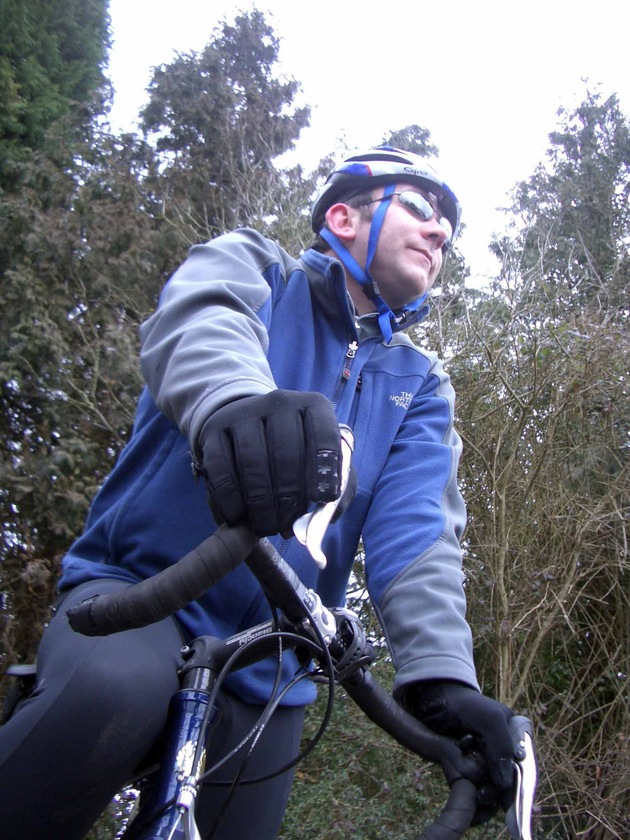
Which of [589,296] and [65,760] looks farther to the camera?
[589,296]

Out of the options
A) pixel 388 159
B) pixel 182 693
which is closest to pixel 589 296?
pixel 388 159

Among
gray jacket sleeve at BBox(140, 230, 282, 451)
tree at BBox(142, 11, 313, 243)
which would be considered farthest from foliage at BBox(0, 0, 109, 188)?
gray jacket sleeve at BBox(140, 230, 282, 451)

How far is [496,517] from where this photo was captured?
6535 millimetres

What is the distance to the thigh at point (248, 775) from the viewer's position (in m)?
1.76

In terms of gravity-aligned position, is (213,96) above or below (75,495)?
above

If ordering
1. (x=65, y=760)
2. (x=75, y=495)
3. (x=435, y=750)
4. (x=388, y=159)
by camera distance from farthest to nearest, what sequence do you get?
(x=75, y=495) < (x=388, y=159) < (x=435, y=750) < (x=65, y=760)

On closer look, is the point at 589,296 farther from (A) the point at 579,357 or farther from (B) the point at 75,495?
(B) the point at 75,495

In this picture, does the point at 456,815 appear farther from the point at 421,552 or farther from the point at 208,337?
the point at 208,337

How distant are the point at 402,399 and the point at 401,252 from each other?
0.42m

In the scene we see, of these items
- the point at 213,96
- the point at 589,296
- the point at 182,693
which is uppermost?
the point at 213,96

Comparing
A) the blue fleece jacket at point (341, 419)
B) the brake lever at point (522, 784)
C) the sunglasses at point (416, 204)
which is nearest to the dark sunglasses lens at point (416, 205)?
the sunglasses at point (416, 204)

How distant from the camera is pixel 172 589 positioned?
1108mm

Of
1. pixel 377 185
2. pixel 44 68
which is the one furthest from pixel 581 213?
pixel 377 185

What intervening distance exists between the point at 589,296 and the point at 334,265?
676 centimetres
